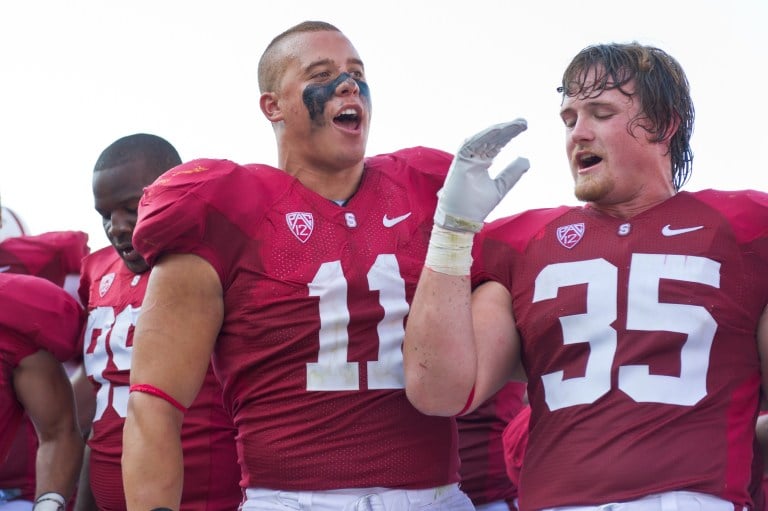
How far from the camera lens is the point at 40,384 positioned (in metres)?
3.40

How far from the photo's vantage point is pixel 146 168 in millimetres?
3613

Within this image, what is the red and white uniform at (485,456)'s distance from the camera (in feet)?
10.7

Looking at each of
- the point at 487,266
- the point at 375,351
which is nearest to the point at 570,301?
the point at 487,266

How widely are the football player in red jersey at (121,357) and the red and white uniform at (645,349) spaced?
1080 millimetres

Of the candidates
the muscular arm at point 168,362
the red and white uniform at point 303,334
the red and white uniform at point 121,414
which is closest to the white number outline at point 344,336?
the red and white uniform at point 303,334

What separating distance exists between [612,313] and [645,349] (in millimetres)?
113

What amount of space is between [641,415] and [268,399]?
2.70ft

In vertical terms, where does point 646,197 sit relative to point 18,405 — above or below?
above

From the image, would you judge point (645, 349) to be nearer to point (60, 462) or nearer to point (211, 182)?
point (211, 182)

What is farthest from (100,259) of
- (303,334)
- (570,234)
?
(570,234)

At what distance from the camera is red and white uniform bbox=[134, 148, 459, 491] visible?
243 cm

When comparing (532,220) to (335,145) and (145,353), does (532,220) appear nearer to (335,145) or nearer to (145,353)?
(335,145)

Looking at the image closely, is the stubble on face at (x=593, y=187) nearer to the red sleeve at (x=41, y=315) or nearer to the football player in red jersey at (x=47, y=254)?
the red sleeve at (x=41, y=315)

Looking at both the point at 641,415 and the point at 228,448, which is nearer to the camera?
the point at 641,415
